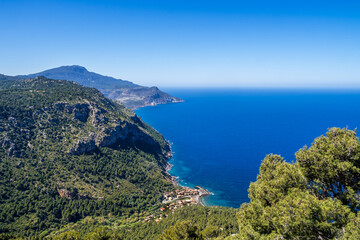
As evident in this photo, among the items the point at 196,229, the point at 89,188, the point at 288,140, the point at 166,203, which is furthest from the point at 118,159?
the point at 288,140

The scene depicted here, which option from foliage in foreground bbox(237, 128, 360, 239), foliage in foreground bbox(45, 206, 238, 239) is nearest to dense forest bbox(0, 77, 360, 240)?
foliage in foreground bbox(237, 128, 360, 239)

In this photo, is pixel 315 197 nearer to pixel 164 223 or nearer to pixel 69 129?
pixel 164 223

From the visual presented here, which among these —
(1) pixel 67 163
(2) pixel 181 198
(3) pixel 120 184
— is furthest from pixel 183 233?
(1) pixel 67 163

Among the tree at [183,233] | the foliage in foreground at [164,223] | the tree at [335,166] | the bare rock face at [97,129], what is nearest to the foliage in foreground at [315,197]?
the tree at [335,166]

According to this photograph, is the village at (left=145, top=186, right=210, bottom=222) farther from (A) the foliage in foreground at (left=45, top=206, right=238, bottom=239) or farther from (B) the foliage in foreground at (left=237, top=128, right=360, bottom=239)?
(B) the foliage in foreground at (left=237, top=128, right=360, bottom=239)

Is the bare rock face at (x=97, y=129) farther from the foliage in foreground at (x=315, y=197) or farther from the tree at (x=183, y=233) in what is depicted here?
the foliage in foreground at (x=315, y=197)

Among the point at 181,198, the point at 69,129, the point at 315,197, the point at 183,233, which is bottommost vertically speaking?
the point at 181,198
